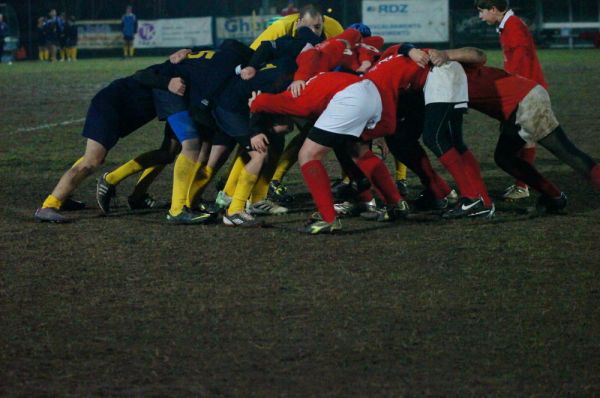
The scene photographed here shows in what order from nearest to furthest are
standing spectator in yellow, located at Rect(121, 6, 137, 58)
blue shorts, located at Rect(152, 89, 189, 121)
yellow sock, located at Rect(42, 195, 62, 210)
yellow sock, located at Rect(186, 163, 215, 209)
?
1. blue shorts, located at Rect(152, 89, 189, 121)
2. yellow sock, located at Rect(42, 195, 62, 210)
3. yellow sock, located at Rect(186, 163, 215, 209)
4. standing spectator in yellow, located at Rect(121, 6, 137, 58)

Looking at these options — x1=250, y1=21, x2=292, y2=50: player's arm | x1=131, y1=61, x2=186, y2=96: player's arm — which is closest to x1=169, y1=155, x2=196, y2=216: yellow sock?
x1=131, y1=61, x2=186, y2=96: player's arm

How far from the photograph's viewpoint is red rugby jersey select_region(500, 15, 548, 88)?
10617mm

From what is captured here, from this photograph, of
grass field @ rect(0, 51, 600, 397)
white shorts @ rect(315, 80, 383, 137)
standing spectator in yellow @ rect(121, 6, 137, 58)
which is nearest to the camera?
grass field @ rect(0, 51, 600, 397)

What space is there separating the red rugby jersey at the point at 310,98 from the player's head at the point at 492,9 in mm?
2344

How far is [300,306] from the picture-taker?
21.6ft

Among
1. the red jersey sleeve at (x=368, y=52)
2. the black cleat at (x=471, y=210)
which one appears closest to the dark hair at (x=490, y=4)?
the red jersey sleeve at (x=368, y=52)

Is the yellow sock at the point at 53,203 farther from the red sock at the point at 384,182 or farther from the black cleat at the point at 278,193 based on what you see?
the red sock at the point at 384,182

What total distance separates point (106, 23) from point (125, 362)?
148 feet

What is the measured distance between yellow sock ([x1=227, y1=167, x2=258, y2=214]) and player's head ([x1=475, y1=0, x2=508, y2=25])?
2.92 metres

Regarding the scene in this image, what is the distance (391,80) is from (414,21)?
120ft

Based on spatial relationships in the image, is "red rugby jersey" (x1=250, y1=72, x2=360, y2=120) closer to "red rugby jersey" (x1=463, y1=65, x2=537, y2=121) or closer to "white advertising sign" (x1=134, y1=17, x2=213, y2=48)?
"red rugby jersey" (x1=463, y1=65, x2=537, y2=121)

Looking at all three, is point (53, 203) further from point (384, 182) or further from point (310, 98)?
point (384, 182)

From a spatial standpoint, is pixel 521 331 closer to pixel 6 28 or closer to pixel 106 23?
pixel 6 28

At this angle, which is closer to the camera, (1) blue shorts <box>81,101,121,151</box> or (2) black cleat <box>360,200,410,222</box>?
(2) black cleat <box>360,200,410,222</box>
